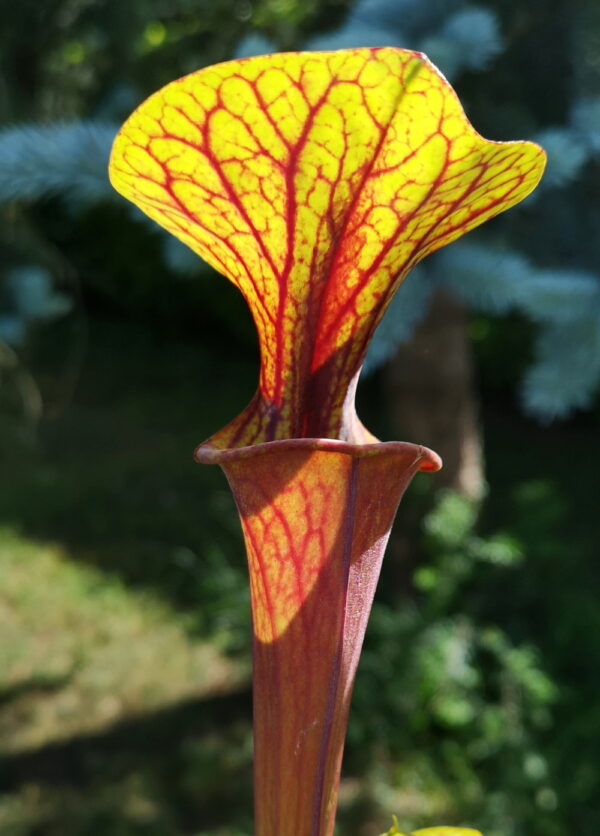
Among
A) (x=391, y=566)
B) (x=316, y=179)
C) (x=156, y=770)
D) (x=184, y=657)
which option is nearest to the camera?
(x=316, y=179)

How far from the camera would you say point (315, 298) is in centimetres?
46

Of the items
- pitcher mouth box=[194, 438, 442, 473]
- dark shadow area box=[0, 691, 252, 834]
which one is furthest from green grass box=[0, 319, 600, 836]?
pitcher mouth box=[194, 438, 442, 473]

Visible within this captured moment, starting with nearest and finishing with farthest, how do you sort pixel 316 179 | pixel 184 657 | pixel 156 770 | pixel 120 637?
pixel 316 179 → pixel 156 770 → pixel 184 657 → pixel 120 637

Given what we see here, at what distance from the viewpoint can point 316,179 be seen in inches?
15.8

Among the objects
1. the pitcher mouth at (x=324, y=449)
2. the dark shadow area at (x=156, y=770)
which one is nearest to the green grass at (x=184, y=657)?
the dark shadow area at (x=156, y=770)

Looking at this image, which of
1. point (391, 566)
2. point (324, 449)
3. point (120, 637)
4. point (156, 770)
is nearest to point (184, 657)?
point (120, 637)

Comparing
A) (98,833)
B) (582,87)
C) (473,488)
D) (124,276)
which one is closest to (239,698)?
(98,833)

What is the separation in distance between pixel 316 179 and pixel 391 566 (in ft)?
7.45

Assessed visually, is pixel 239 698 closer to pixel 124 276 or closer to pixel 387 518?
pixel 387 518

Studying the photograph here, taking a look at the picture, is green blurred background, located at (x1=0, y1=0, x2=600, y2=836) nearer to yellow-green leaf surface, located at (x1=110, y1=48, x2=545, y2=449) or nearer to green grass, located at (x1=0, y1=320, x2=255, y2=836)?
green grass, located at (x1=0, y1=320, x2=255, y2=836)

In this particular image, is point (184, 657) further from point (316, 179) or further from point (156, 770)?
Result: point (316, 179)

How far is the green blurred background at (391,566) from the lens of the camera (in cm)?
147

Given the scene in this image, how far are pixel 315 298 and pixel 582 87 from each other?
4.40 feet

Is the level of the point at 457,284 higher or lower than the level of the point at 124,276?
lower
